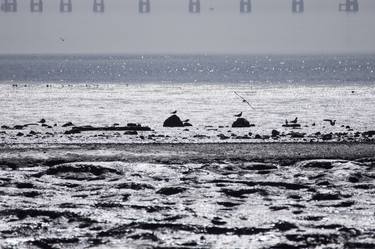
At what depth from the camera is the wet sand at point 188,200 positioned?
26.3 ft

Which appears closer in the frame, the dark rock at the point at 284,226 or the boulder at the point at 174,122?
the dark rock at the point at 284,226

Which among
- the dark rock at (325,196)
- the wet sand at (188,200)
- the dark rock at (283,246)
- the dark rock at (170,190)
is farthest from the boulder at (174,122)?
the dark rock at (283,246)

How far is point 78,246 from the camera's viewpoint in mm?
7617

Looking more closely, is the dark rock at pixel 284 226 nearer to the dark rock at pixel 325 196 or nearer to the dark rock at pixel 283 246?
the dark rock at pixel 283 246

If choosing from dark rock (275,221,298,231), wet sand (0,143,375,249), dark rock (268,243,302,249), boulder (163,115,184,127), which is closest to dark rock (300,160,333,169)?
wet sand (0,143,375,249)

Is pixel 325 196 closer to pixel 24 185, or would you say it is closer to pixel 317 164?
pixel 317 164

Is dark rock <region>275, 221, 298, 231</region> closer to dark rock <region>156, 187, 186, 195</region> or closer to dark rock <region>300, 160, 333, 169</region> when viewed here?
dark rock <region>156, 187, 186, 195</region>

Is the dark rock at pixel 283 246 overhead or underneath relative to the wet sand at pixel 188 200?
overhead

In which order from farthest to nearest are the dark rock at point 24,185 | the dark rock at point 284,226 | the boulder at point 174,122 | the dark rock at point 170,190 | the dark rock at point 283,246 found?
the boulder at point 174,122 → the dark rock at point 24,185 → the dark rock at point 170,190 → the dark rock at point 284,226 → the dark rock at point 283,246

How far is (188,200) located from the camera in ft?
33.8

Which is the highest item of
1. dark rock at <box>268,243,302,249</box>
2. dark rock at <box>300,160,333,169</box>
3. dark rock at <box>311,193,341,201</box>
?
dark rock at <box>268,243,302,249</box>

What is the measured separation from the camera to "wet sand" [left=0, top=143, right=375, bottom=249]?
316 inches

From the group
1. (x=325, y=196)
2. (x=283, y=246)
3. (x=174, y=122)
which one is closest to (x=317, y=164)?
(x=325, y=196)

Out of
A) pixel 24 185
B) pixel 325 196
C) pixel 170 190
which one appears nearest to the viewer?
pixel 325 196
